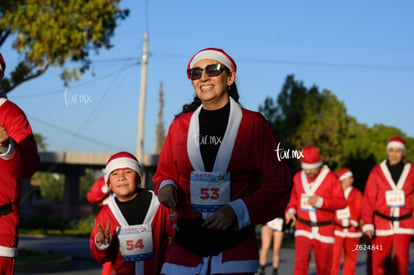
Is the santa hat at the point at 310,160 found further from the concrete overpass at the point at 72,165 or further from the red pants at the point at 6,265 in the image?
the concrete overpass at the point at 72,165

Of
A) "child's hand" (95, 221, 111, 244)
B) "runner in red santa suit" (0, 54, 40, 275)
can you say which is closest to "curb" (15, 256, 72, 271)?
"child's hand" (95, 221, 111, 244)

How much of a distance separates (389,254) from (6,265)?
7.58 m

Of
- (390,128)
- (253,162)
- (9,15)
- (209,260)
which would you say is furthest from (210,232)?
(390,128)

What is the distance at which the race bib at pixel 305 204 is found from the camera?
38.1ft

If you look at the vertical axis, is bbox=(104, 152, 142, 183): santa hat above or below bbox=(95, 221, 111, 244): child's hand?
above

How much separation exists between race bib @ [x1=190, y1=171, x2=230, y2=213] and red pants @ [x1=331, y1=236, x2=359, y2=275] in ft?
31.7

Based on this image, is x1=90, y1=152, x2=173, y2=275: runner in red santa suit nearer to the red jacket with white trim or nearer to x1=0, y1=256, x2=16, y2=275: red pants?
x1=0, y1=256, x2=16, y2=275: red pants

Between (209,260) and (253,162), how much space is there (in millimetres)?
588

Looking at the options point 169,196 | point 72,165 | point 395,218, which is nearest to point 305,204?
point 395,218

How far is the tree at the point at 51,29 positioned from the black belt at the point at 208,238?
1186 cm

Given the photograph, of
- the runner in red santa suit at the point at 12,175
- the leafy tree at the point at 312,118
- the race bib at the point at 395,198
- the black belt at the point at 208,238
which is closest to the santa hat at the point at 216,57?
the black belt at the point at 208,238

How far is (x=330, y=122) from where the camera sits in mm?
48750

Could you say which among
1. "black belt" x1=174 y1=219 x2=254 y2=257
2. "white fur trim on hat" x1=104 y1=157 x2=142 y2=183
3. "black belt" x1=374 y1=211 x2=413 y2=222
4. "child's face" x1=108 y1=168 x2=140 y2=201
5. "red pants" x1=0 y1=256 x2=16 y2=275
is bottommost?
"black belt" x1=374 y1=211 x2=413 y2=222

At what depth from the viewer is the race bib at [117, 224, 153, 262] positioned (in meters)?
6.67
